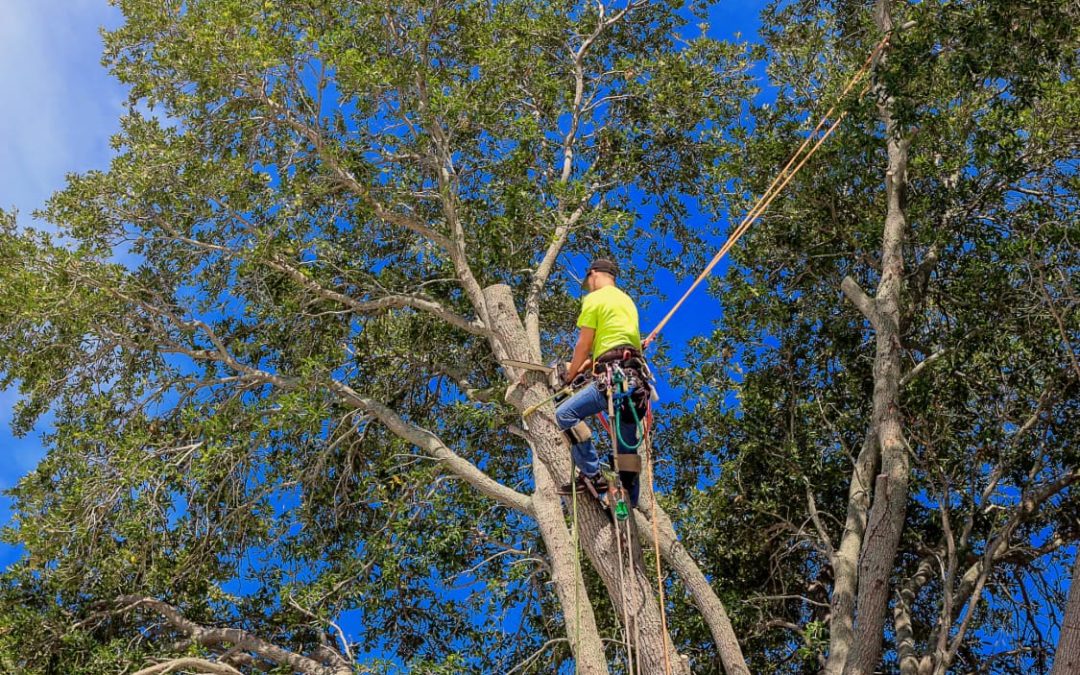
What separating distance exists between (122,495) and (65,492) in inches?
32.1

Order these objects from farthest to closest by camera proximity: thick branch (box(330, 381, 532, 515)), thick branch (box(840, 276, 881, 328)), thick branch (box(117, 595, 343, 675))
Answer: thick branch (box(840, 276, 881, 328)) < thick branch (box(117, 595, 343, 675)) < thick branch (box(330, 381, 532, 515))

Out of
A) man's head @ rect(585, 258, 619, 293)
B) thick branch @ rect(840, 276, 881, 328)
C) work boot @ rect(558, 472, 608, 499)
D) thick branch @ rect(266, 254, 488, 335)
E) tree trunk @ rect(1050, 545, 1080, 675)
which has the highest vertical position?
thick branch @ rect(840, 276, 881, 328)

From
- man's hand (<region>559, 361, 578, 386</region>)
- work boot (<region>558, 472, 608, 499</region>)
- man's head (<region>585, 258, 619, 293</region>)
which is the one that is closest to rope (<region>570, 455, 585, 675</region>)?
work boot (<region>558, 472, 608, 499</region>)

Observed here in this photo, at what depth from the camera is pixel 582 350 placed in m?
6.36

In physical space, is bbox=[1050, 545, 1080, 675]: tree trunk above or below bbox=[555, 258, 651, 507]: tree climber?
below

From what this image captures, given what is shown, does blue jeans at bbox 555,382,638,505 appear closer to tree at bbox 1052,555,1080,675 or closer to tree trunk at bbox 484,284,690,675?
tree trunk at bbox 484,284,690,675

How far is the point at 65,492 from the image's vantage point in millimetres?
9664

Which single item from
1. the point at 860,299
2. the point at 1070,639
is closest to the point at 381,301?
the point at 860,299

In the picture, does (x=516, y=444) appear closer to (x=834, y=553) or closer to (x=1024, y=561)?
(x=834, y=553)

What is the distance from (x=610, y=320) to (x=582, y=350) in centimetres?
25

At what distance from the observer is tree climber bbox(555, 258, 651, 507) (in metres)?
6.20

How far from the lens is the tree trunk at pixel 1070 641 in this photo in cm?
656

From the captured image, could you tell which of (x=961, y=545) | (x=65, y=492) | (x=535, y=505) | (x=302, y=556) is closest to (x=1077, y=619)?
(x=961, y=545)

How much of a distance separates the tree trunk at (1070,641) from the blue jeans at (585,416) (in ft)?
9.47
